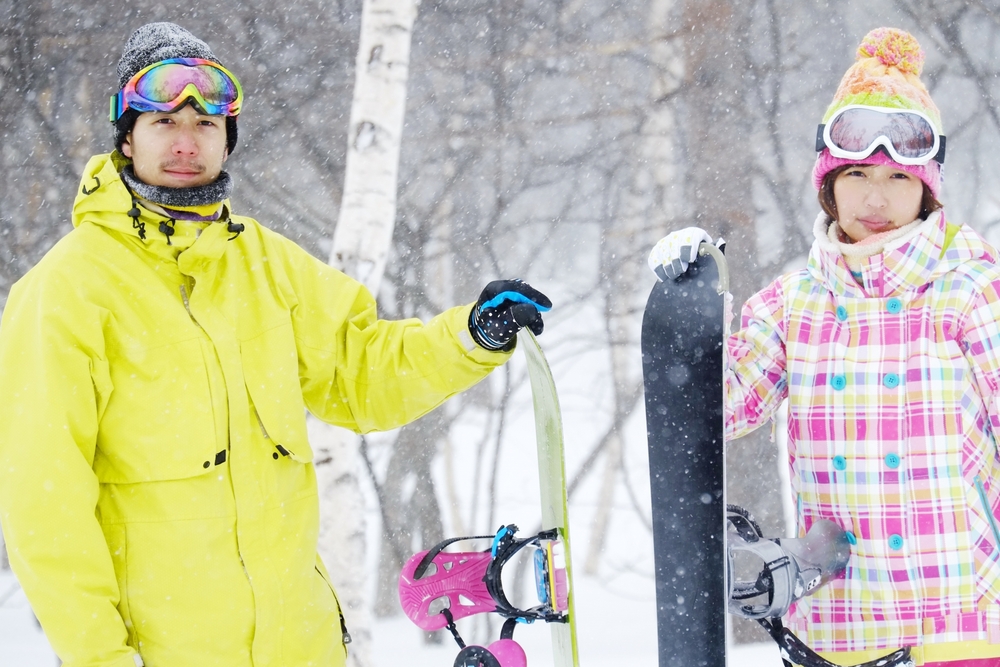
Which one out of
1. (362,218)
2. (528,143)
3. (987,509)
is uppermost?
(528,143)

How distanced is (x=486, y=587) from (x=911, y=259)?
1222 millimetres

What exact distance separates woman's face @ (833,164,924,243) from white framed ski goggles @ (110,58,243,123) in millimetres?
1477

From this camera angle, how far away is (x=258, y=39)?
545 centimetres

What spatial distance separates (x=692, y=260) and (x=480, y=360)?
22.0 inches

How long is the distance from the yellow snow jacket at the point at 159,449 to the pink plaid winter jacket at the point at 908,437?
88cm

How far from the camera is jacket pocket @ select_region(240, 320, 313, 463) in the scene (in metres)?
1.84

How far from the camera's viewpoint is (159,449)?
5.65 ft

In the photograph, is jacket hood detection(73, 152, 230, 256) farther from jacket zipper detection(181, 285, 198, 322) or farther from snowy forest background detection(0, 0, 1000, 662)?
snowy forest background detection(0, 0, 1000, 662)

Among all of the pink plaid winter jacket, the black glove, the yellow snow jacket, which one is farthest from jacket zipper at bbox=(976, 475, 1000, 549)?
the yellow snow jacket

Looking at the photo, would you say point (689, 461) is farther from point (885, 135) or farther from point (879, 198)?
point (885, 135)

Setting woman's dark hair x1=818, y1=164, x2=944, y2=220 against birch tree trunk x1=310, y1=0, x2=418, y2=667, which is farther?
birch tree trunk x1=310, y1=0, x2=418, y2=667

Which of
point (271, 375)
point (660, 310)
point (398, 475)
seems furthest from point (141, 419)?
point (398, 475)

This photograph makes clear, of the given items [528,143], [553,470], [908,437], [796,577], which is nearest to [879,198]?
[908,437]

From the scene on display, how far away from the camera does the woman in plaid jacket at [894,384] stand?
6.17 feet
